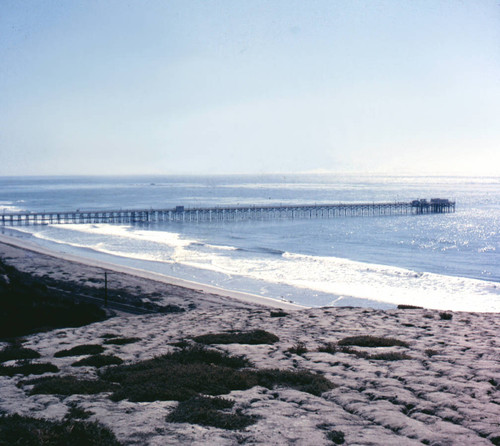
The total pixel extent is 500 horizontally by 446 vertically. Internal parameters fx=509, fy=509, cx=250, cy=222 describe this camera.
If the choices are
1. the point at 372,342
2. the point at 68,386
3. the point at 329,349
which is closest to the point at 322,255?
the point at 372,342

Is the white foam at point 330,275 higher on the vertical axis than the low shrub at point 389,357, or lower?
lower

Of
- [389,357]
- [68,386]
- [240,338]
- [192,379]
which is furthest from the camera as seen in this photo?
[240,338]

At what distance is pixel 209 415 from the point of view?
6645 mm

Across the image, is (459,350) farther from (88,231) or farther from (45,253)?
(88,231)

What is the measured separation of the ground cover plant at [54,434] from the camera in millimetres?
5582

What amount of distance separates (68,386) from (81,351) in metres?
2.79

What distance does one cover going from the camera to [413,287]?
3225cm

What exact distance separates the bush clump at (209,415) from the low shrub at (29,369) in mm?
3381

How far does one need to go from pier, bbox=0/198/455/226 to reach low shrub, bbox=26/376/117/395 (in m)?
70.2

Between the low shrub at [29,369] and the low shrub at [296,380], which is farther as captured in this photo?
the low shrub at [29,369]

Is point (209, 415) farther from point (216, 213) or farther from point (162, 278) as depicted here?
point (216, 213)

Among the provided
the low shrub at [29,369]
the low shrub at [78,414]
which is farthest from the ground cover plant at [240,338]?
the low shrub at [78,414]

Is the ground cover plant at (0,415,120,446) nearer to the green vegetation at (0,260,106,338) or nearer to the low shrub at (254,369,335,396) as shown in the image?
the low shrub at (254,369,335,396)

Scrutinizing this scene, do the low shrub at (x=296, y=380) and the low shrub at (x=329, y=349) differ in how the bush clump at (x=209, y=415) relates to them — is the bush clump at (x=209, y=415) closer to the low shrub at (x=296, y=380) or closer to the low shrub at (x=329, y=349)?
the low shrub at (x=296, y=380)
